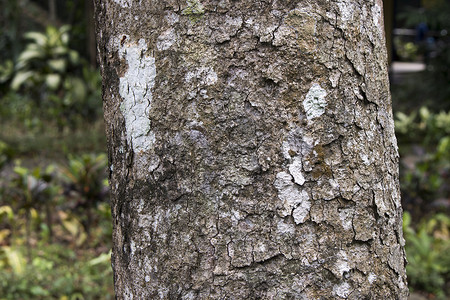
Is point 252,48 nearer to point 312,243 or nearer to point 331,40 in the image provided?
point 331,40

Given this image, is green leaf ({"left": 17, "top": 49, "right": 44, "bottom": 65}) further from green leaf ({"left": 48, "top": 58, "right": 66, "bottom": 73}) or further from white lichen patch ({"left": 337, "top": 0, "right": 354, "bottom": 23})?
white lichen patch ({"left": 337, "top": 0, "right": 354, "bottom": 23})

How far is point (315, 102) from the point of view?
860mm

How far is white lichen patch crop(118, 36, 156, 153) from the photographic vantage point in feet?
2.99

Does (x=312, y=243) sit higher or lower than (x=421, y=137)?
higher

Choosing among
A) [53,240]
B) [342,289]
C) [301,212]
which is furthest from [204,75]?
[53,240]

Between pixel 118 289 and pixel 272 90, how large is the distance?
60 cm

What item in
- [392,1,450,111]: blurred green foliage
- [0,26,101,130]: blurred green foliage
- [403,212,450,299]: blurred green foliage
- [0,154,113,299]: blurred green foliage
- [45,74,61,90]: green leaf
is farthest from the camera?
[0,26,101,130]: blurred green foliage

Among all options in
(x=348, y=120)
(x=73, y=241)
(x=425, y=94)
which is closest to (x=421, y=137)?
(x=425, y=94)

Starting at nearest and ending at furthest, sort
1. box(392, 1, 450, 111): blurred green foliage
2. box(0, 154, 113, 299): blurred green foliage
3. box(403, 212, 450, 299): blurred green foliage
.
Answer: box(0, 154, 113, 299): blurred green foliage, box(403, 212, 450, 299): blurred green foliage, box(392, 1, 450, 111): blurred green foliage

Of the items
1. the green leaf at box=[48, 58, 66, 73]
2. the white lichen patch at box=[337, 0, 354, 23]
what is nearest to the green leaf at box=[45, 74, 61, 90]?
the green leaf at box=[48, 58, 66, 73]

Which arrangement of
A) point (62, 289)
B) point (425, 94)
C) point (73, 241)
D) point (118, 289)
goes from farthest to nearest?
point (425, 94), point (73, 241), point (62, 289), point (118, 289)

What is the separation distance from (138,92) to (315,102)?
0.39 metres

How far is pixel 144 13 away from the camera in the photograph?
2.94 ft

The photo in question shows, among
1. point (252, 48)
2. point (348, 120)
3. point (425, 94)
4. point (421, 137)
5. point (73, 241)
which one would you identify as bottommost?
point (73, 241)
